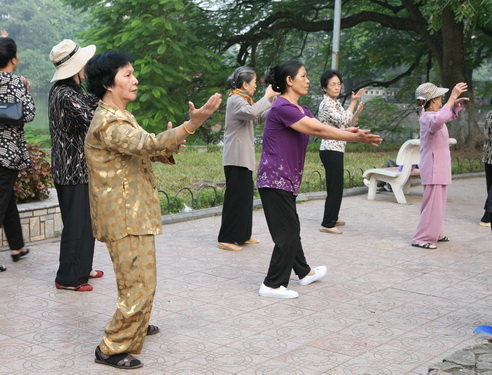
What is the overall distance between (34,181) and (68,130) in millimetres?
2029

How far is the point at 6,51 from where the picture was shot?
614 centimetres

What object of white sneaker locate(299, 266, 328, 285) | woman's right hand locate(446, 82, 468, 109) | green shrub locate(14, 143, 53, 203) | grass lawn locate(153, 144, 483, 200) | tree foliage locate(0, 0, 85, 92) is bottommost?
white sneaker locate(299, 266, 328, 285)

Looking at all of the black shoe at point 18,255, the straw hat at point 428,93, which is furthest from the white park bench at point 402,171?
the black shoe at point 18,255

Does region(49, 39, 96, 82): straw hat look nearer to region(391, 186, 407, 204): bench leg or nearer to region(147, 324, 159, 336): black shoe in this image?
region(147, 324, 159, 336): black shoe

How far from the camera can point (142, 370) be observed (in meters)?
4.12

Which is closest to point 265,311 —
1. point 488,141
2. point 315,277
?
point 315,277

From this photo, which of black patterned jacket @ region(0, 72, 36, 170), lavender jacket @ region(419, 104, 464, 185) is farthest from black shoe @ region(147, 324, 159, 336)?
lavender jacket @ region(419, 104, 464, 185)

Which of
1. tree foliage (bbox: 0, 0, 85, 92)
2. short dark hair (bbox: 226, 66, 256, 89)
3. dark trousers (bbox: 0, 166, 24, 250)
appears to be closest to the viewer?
dark trousers (bbox: 0, 166, 24, 250)

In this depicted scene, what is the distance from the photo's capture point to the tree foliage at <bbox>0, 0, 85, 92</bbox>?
174 feet

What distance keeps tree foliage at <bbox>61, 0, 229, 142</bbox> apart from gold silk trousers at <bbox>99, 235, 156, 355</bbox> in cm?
1283

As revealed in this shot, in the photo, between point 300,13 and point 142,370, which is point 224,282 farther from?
point 300,13

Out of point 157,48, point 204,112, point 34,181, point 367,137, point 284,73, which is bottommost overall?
point 34,181

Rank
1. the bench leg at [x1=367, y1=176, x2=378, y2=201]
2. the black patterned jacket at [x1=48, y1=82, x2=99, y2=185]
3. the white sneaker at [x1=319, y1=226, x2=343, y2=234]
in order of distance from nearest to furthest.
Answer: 1. the black patterned jacket at [x1=48, y1=82, x2=99, y2=185]
2. the white sneaker at [x1=319, y1=226, x2=343, y2=234]
3. the bench leg at [x1=367, y1=176, x2=378, y2=201]

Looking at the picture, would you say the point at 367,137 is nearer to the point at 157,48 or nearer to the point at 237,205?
the point at 237,205
